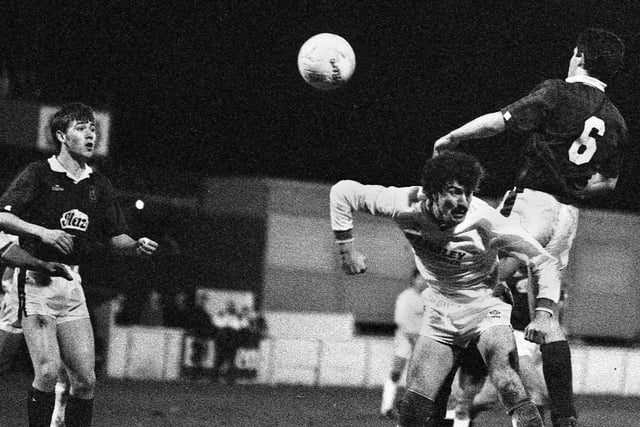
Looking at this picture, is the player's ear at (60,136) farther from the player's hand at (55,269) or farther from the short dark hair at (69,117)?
the player's hand at (55,269)

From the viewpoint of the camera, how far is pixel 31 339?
6.08 m

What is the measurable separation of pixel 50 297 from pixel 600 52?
363cm

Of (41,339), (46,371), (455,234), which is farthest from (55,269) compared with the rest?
(455,234)

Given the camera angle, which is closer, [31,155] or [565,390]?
[565,390]

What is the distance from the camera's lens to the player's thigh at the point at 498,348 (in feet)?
18.2

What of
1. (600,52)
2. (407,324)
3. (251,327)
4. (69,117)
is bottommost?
(251,327)

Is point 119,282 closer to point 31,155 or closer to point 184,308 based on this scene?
point 184,308

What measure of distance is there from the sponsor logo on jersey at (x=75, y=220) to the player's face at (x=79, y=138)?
370mm

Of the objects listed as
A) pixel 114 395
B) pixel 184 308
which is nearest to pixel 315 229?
pixel 184 308

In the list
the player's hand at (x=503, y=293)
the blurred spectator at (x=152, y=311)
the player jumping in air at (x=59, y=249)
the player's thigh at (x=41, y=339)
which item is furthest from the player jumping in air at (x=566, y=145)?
the blurred spectator at (x=152, y=311)

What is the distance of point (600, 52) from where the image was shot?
20.1 ft

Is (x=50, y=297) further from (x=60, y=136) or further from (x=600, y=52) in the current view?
(x=600, y=52)

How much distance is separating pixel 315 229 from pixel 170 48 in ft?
15.5

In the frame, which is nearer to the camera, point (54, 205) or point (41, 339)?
point (41, 339)
